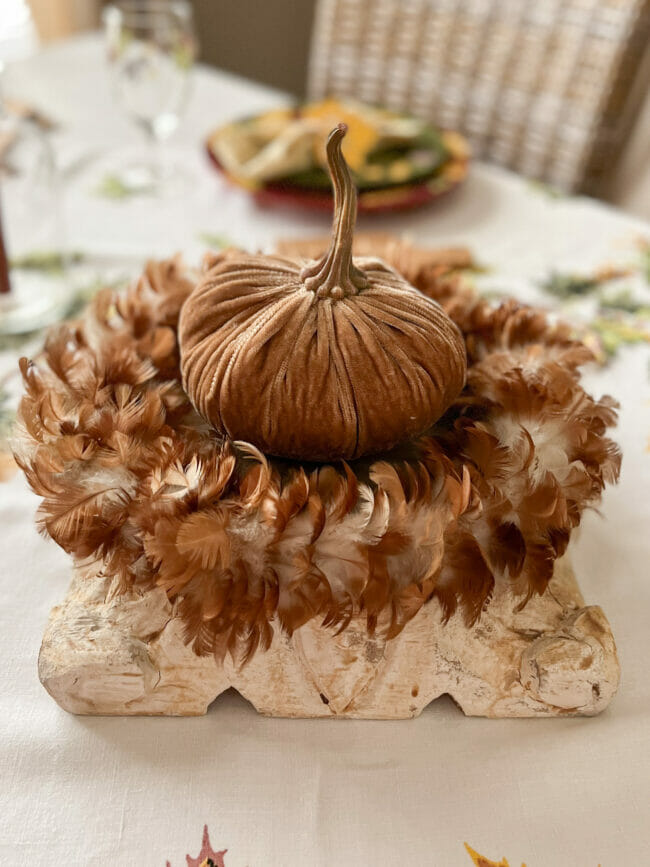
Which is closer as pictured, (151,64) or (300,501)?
(300,501)

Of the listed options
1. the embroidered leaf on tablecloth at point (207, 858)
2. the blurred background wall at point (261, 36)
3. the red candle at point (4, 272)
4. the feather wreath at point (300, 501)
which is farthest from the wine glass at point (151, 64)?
the blurred background wall at point (261, 36)

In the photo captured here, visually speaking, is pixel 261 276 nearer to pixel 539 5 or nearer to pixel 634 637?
pixel 634 637

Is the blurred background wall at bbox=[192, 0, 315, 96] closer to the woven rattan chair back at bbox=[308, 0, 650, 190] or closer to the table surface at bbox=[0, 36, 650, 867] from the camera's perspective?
the woven rattan chair back at bbox=[308, 0, 650, 190]

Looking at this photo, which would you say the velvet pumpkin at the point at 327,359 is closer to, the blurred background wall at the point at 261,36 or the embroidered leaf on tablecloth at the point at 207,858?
the embroidered leaf on tablecloth at the point at 207,858

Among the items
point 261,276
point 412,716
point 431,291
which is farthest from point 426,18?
point 412,716

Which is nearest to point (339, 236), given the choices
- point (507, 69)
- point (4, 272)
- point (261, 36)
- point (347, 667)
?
point (347, 667)

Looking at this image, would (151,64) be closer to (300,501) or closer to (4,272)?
(4,272)

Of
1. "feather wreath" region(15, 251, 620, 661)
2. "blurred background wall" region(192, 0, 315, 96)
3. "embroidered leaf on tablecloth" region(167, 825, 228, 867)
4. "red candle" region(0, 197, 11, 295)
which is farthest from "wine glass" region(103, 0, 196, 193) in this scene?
"blurred background wall" region(192, 0, 315, 96)

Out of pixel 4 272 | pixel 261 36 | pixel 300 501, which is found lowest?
pixel 261 36
